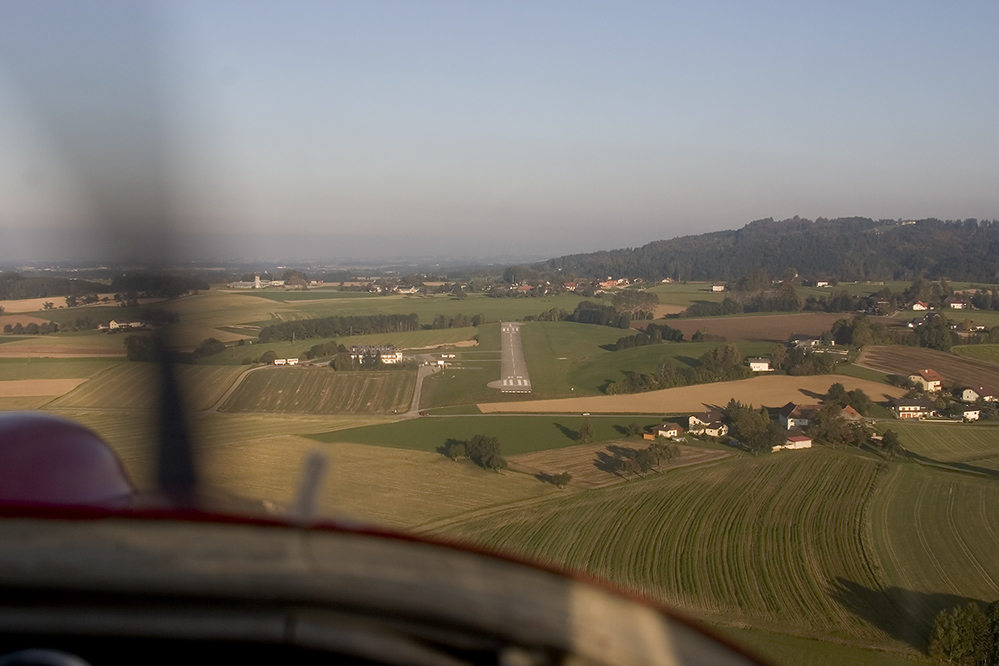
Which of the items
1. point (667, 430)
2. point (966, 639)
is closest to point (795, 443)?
point (667, 430)

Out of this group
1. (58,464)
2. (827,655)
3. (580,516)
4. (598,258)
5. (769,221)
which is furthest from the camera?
(769,221)

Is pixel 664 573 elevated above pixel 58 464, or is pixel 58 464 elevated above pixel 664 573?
pixel 58 464

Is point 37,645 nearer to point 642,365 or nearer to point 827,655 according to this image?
point 827,655

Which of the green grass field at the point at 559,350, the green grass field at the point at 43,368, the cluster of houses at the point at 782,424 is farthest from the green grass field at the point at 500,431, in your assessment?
the green grass field at the point at 43,368

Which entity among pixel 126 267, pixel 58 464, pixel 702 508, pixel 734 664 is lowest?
pixel 702 508

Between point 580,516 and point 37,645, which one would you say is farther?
point 580,516

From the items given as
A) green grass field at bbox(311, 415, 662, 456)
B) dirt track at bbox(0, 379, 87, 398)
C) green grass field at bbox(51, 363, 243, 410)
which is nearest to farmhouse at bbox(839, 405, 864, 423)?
green grass field at bbox(311, 415, 662, 456)

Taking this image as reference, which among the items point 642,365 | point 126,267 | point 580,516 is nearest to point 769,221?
point 642,365

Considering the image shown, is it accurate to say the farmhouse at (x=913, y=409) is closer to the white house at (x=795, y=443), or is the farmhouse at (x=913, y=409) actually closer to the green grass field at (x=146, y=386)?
the white house at (x=795, y=443)
